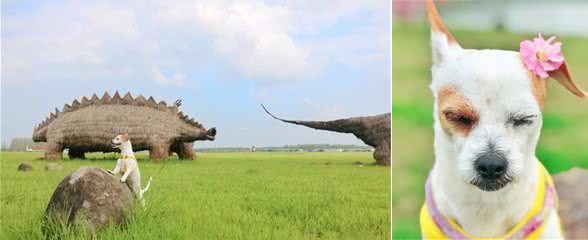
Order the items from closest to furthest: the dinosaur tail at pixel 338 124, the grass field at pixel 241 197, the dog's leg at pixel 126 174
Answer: the dog's leg at pixel 126 174, the grass field at pixel 241 197, the dinosaur tail at pixel 338 124

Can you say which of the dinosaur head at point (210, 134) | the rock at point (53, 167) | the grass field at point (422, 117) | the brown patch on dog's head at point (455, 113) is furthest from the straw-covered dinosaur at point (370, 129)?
the brown patch on dog's head at point (455, 113)

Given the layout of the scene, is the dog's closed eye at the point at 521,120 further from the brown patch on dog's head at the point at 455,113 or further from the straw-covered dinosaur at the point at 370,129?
the straw-covered dinosaur at the point at 370,129

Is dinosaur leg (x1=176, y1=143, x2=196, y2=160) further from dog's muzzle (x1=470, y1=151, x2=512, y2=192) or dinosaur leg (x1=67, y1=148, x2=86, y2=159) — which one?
dog's muzzle (x1=470, y1=151, x2=512, y2=192)

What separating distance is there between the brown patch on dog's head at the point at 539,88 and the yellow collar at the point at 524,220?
23 centimetres

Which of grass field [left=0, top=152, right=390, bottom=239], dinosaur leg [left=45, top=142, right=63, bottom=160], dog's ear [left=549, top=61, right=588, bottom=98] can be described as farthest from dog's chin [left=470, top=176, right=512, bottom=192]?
dinosaur leg [left=45, top=142, right=63, bottom=160]

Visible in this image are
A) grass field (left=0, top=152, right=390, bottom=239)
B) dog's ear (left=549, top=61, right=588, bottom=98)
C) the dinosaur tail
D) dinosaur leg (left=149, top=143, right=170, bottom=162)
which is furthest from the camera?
dinosaur leg (left=149, top=143, right=170, bottom=162)

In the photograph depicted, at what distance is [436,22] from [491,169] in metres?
0.49

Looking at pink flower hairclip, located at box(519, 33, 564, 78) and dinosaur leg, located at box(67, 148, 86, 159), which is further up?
pink flower hairclip, located at box(519, 33, 564, 78)

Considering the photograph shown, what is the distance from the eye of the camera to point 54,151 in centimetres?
444

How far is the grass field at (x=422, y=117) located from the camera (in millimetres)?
2197

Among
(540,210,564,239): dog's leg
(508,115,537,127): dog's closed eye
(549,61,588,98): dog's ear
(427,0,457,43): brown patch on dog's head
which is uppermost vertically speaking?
(427,0,457,43): brown patch on dog's head

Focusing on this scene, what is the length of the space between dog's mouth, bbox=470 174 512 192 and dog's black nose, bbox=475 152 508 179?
0.03 m

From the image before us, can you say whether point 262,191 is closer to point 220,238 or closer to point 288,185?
point 288,185

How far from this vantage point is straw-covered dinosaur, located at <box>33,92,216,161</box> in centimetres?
416
